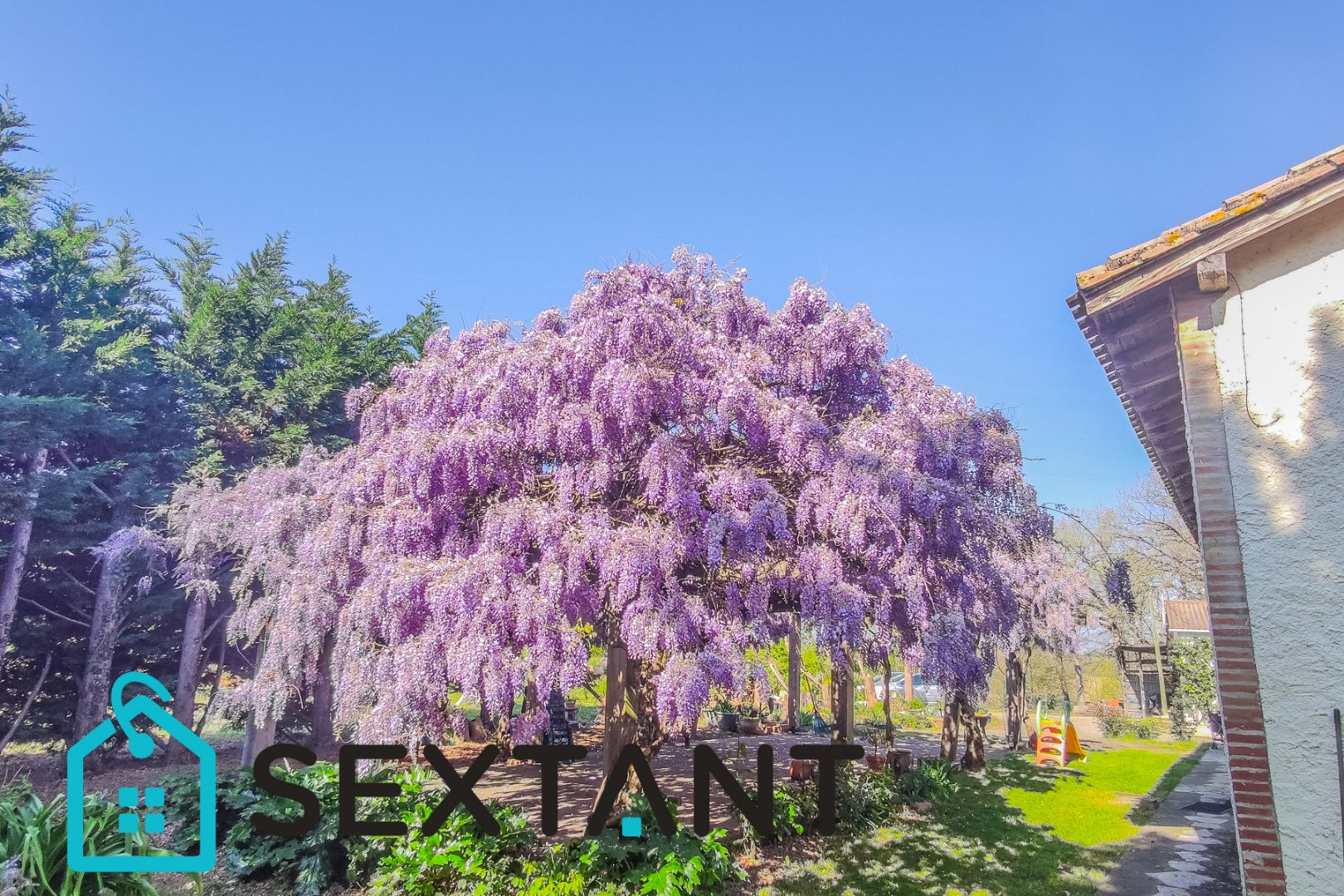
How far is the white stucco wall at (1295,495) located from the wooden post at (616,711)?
590 centimetres

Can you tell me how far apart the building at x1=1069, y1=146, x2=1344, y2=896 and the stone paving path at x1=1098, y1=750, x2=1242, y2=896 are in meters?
2.53

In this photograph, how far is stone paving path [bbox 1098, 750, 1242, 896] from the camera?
775 centimetres

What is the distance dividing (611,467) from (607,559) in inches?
46.6

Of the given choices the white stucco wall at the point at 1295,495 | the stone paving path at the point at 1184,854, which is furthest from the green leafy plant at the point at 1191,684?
the white stucco wall at the point at 1295,495

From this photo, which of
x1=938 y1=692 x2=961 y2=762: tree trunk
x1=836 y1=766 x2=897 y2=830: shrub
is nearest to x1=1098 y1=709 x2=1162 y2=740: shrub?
x1=938 y1=692 x2=961 y2=762: tree trunk

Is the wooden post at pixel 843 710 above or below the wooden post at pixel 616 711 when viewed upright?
below

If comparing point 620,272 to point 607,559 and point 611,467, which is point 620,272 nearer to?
point 611,467

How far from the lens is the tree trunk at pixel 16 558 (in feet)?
45.7

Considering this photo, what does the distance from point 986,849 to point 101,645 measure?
1723 centimetres

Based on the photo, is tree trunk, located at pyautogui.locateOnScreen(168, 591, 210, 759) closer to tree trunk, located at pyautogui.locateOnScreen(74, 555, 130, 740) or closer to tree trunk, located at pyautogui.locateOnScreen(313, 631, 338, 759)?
tree trunk, located at pyautogui.locateOnScreen(74, 555, 130, 740)

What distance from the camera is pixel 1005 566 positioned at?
15.9 metres

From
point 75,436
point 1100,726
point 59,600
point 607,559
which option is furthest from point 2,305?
point 1100,726

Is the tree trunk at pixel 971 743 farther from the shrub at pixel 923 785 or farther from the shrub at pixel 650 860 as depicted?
the shrub at pixel 650 860

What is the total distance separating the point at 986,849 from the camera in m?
9.46
